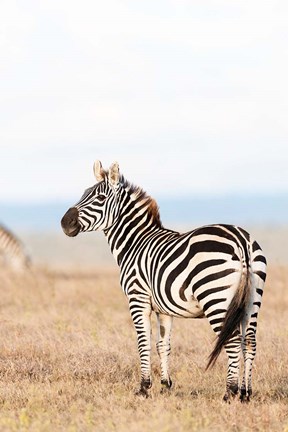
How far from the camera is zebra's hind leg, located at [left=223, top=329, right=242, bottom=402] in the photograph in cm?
779

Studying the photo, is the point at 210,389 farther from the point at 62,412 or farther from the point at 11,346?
the point at 11,346

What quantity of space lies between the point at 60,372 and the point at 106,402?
1695mm

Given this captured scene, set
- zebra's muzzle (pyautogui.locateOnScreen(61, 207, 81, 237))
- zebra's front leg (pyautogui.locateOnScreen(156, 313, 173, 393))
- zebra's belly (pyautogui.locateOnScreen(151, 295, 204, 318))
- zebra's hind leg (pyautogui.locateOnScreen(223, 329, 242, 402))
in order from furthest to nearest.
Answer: zebra's front leg (pyautogui.locateOnScreen(156, 313, 173, 393)) → zebra's muzzle (pyautogui.locateOnScreen(61, 207, 81, 237)) → zebra's belly (pyautogui.locateOnScreen(151, 295, 204, 318)) → zebra's hind leg (pyautogui.locateOnScreen(223, 329, 242, 402))

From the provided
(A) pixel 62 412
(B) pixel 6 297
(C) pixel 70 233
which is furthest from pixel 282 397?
(B) pixel 6 297

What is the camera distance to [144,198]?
921 centimetres

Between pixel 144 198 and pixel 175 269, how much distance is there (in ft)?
4.74

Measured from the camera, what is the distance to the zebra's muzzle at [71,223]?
28.8ft

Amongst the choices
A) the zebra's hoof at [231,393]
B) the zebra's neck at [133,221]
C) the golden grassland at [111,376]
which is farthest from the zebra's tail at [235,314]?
the zebra's neck at [133,221]

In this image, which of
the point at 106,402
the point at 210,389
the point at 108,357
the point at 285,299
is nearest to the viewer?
the point at 106,402

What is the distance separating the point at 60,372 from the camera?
9344mm

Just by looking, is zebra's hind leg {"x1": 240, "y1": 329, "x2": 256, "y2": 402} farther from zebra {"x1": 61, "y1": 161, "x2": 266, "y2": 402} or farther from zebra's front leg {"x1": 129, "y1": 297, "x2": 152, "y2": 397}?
Result: zebra's front leg {"x1": 129, "y1": 297, "x2": 152, "y2": 397}

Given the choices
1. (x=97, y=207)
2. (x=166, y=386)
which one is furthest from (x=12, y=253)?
(x=166, y=386)

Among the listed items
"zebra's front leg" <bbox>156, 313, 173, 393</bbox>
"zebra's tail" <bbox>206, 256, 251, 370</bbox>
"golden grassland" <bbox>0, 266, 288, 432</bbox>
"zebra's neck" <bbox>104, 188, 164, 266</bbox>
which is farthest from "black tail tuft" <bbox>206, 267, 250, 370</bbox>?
"zebra's neck" <bbox>104, 188, 164, 266</bbox>

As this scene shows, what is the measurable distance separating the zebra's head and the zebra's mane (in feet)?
0.61
